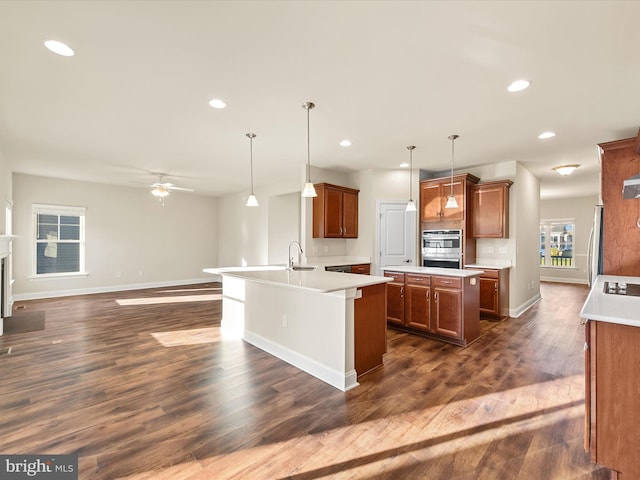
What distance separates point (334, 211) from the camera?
18.0 feet

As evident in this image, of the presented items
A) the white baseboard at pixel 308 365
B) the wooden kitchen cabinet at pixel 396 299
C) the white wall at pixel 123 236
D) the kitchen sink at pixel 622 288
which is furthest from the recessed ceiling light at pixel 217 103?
the white wall at pixel 123 236

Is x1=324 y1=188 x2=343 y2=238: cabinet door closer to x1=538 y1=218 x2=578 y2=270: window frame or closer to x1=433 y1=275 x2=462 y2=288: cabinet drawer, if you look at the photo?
x1=433 y1=275 x2=462 y2=288: cabinet drawer

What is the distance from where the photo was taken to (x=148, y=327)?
4566 mm

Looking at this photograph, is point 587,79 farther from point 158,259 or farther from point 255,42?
point 158,259

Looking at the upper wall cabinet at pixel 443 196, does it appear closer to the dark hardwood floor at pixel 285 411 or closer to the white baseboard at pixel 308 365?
the dark hardwood floor at pixel 285 411

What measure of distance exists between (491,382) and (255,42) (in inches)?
135

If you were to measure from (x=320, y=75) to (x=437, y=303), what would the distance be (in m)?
2.99

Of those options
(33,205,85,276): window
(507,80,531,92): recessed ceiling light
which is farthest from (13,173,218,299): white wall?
(507,80,531,92): recessed ceiling light

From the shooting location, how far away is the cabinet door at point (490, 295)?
197 inches

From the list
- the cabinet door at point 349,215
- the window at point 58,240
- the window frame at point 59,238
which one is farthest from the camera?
the window at point 58,240

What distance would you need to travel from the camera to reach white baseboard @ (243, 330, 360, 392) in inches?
107

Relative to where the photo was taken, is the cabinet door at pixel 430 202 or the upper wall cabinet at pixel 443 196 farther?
the cabinet door at pixel 430 202

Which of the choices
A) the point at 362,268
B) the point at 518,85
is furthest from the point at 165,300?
the point at 518,85

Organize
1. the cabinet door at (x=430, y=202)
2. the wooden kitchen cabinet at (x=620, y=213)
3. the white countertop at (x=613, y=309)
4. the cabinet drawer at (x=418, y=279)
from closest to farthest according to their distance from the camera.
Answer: the white countertop at (x=613, y=309) < the wooden kitchen cabinet at (x=620, y=213) < the cabinet drawer at (x=418, y=279) < the cabinet door at (x=430, y=202)
